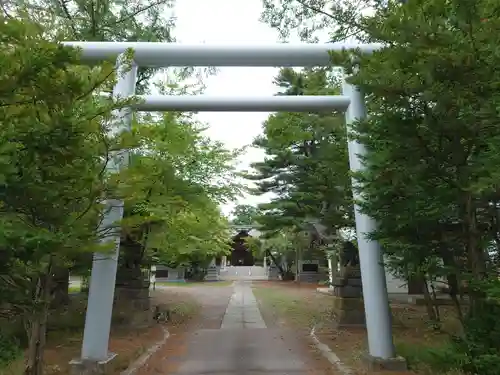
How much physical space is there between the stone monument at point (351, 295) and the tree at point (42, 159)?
750 cm

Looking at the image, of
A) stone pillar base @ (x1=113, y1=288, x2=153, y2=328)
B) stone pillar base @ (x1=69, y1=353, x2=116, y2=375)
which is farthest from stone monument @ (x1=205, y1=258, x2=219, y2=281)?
stone pillar base @ (x1=69, y1=353, x2=116, y2=375)

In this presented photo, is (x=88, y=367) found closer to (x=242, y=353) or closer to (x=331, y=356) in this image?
(x=242, y=353)

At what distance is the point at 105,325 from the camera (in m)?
6.25

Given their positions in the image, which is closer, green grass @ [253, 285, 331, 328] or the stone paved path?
the stone paved path

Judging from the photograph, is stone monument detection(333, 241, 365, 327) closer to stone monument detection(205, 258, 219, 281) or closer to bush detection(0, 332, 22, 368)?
bush detection(0, 332, 22, 368)

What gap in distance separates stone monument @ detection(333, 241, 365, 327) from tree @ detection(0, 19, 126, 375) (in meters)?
7.50

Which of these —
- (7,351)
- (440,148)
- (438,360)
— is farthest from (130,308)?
(440,148)

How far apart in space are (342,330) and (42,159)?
856 cm

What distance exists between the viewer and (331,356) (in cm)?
761

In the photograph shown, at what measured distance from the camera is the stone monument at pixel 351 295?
1062 centimetres

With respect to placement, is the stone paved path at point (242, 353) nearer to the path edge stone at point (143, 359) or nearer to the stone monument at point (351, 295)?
the path edge stone at point (143, 359)

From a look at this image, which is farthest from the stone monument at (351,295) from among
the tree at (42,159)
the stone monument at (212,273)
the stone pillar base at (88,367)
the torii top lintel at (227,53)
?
the stone monument at (212,273)

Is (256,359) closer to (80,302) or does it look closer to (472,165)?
(472,165)

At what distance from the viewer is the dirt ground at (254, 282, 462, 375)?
8258mm
